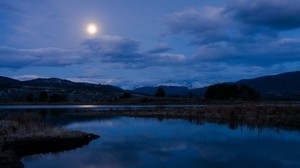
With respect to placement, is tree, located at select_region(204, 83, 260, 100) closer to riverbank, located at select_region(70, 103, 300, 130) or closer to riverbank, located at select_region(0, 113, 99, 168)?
riverbank, located at select_region(70, 103, 300, 130)

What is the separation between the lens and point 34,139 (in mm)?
34688

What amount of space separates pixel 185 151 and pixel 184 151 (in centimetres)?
9

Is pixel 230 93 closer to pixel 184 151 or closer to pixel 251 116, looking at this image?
pixel 251 116

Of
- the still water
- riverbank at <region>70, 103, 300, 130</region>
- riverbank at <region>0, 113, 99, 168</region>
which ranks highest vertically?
riverbank at <region>70, 103, 300, 130</region>

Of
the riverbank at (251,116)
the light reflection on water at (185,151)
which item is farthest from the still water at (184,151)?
the riverbank at (251,116)

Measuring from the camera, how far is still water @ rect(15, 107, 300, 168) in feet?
92.1

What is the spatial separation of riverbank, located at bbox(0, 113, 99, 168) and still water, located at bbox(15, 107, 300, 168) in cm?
127

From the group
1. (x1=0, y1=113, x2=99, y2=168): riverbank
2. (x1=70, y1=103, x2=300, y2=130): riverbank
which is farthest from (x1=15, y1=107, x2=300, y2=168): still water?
(x1=70, y1=103, x2=300, y2=130): riverbank

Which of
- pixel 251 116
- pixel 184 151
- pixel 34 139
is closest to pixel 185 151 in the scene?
pixel 184 151

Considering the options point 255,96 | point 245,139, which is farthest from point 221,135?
point 255,96

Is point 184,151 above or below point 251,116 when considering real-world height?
below

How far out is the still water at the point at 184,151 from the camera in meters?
28.1

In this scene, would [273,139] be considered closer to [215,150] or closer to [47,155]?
[215,150]

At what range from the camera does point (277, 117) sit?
5909cm
